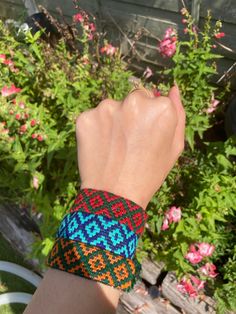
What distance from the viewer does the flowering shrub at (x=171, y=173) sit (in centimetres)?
223

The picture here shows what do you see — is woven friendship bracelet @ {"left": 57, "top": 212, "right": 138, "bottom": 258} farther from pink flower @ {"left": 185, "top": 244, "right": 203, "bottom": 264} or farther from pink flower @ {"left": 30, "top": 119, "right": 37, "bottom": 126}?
pink flower @ {"left": 30, "top": 119, "right": 37, "bottom": 126}

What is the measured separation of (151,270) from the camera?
264cm

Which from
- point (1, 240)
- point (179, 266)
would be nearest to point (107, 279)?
point (179, 266)

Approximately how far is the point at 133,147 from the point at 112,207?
19cm

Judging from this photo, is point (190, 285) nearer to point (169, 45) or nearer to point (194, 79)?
point (194, 79)

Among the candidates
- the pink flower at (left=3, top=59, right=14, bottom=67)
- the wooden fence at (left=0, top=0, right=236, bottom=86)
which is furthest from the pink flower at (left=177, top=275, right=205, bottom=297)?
the pink flower at (left=3, top=59, right=14, bottom=67)

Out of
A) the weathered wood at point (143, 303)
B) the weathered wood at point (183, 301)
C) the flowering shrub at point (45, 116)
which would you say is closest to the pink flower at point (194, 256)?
the weathered wood at point (183, 301)

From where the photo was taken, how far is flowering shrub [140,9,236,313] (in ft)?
7.13

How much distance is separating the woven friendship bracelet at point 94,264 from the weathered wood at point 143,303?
1.71 meters

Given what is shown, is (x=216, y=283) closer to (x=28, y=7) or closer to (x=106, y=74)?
(x=106, y=74)

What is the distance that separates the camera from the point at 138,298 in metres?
2.58

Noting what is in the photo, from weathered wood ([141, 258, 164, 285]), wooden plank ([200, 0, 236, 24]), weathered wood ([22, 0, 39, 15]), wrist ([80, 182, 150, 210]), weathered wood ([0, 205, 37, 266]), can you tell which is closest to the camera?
wrist ([80, 182, 150, 210])

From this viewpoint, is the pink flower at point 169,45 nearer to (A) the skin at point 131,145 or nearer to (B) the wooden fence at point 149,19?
(B) the wooden fence at point 149,19

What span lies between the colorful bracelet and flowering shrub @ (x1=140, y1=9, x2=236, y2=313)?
1.22 metres
